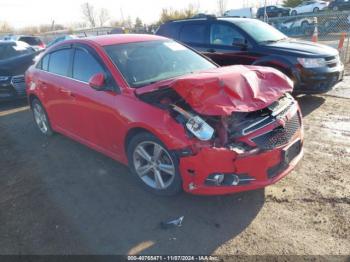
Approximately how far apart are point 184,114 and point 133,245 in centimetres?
134

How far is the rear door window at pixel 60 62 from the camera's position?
15.8ft

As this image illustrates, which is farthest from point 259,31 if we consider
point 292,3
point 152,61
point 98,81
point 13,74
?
point 292,3

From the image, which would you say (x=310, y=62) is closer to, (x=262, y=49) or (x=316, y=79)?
(x=316, y=79)

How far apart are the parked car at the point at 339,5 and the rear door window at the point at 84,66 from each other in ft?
104

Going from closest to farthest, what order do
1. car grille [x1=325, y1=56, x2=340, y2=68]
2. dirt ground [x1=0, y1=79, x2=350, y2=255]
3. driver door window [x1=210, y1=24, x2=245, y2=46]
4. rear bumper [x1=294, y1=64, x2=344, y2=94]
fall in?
dirt ground [x1=0, y1=79, x2=350, y2=255] < rear bumper [x1=294, y1=64, x2=344, y2=94] < car grille [x1=325, y1=56, x2=340, y2=68] < driver door window [x1=210, y1=24, x2=245, y2=46]

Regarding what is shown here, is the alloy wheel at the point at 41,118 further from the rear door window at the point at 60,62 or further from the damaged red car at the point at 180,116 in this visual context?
the damaged red car at the point at 180,116

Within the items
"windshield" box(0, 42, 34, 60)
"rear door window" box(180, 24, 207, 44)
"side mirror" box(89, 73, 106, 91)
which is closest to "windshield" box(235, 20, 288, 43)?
"rear door window" box(180, 24, 207, 44)

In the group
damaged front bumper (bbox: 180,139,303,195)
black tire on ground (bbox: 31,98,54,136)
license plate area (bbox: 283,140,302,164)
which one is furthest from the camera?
black tire on ground (bbox: 31,98,54,136)

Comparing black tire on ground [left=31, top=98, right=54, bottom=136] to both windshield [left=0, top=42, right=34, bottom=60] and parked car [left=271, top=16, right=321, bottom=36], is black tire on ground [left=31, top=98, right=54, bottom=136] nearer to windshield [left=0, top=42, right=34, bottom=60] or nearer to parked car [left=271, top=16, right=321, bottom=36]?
windshield [left=0, top=42, right=34, bottom=60]

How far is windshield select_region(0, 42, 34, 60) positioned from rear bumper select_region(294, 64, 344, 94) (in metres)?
8.47

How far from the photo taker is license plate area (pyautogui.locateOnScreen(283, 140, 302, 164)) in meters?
3.30

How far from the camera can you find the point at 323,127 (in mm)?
5426

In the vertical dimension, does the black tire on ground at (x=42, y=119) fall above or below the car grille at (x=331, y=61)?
below

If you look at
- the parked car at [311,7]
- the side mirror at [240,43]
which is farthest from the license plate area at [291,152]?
the parked car at [311,7]
